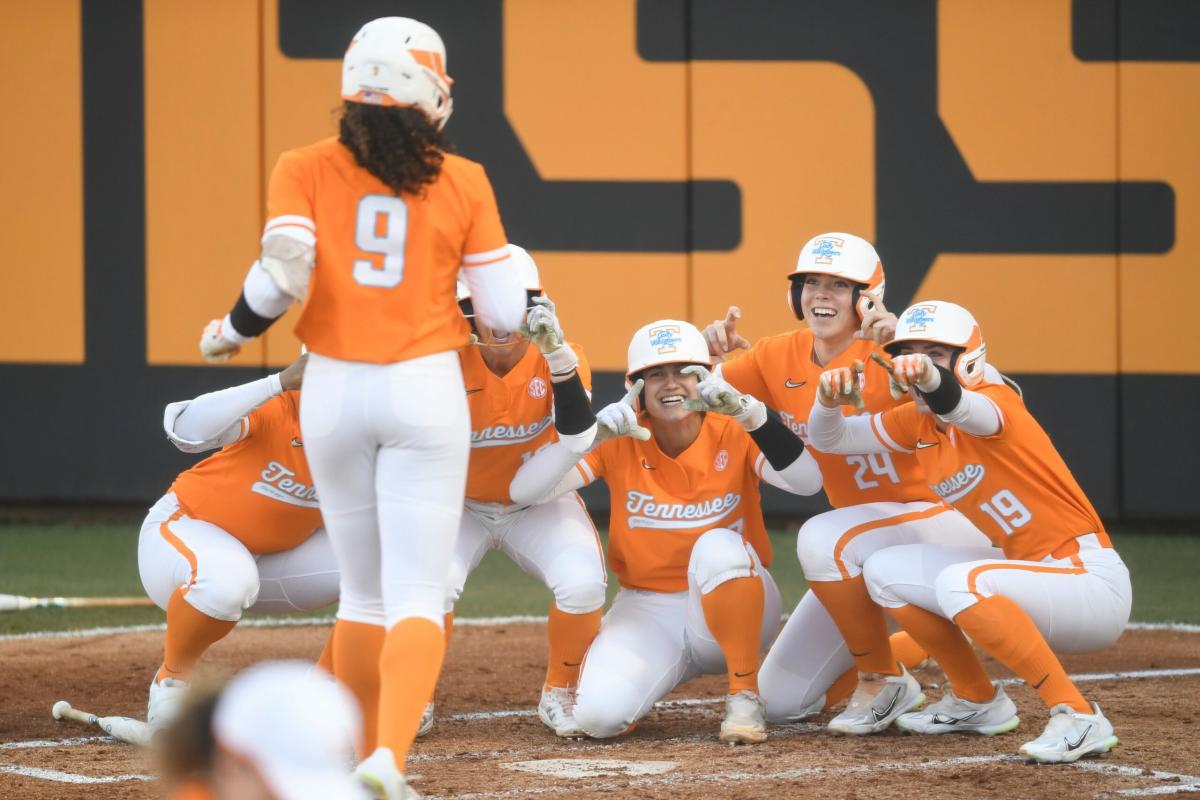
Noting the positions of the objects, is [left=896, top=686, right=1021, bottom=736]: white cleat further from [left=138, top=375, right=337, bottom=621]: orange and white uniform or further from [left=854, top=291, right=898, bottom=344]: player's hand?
[left=138, top=375, right=337, bottom=621]: orange and white uniform

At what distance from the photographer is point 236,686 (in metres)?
2.14

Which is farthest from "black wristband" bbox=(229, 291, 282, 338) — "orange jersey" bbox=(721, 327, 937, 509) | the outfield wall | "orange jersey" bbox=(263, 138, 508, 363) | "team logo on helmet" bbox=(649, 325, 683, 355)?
the outfield wall

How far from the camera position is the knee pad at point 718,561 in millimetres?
5074

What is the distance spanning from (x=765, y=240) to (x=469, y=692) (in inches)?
202

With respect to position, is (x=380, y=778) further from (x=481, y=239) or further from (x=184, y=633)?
(x=184, y=633)

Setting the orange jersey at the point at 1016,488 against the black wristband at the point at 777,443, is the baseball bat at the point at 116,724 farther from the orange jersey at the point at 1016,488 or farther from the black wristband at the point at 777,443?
the orange jersey at the point at 1016,488

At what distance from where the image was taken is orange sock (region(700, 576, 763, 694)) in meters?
5.08

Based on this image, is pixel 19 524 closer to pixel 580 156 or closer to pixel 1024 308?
pixel 580 156

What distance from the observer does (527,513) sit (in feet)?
18.7

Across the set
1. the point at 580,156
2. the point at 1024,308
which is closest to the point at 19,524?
the point at 580,156

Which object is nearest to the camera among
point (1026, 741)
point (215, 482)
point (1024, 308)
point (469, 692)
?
point (1026, 741)

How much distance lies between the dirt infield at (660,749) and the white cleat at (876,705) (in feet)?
0.24

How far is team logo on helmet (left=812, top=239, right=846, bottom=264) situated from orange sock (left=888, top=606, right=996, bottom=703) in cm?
131

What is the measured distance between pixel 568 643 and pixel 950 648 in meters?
1.28
